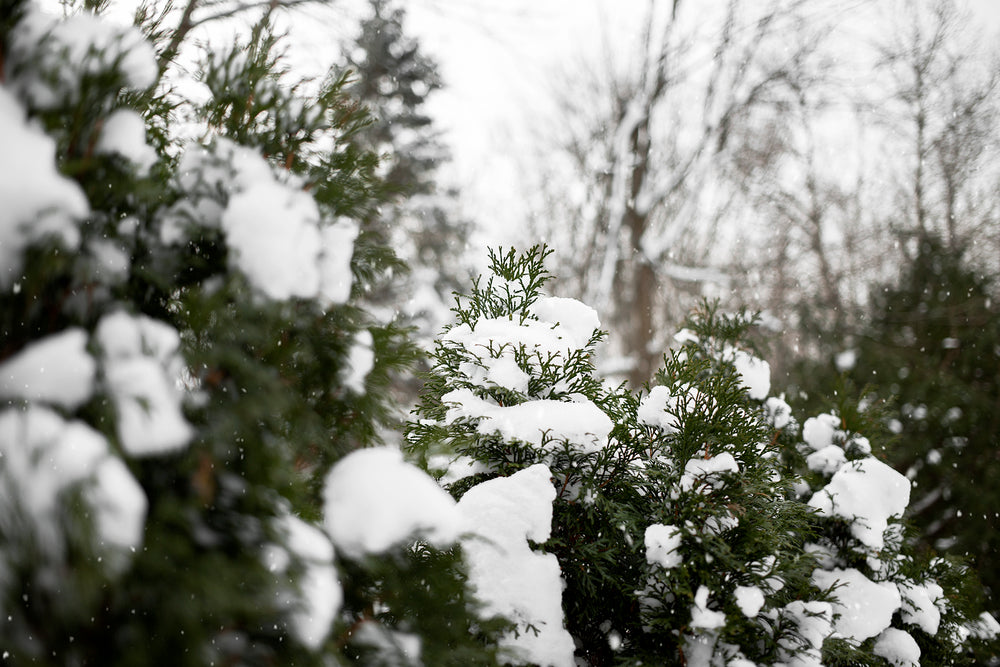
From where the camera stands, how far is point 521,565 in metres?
1.54

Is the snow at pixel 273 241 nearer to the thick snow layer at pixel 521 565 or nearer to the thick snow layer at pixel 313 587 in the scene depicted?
the thick snow layer at pixel 313 587

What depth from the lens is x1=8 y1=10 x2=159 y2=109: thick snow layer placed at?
36.9 inches

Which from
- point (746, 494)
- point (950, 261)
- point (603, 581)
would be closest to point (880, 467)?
point (746, 494)

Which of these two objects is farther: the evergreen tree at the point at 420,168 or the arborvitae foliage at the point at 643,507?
the evergreen tree at the point at 420,168

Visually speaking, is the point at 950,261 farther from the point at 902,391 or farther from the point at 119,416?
Answer: the point at 119,416

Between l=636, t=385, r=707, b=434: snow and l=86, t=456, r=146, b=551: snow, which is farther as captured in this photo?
l=636, t=385, r=707, b=434: snow

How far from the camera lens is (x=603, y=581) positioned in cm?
181

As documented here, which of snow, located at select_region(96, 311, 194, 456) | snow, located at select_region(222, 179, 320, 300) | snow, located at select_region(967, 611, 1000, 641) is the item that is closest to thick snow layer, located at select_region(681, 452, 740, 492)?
snow, located at select_region(222, 179, 320, 300)

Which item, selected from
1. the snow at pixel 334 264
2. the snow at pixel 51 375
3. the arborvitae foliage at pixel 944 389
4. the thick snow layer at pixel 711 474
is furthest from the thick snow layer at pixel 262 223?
the arborvitae foliage at pixel 944 389

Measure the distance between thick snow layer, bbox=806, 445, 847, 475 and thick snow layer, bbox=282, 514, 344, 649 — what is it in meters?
2.49

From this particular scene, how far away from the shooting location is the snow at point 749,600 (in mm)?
1524

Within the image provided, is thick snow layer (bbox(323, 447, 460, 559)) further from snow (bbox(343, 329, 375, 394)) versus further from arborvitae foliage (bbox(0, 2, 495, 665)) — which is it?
snow (bbox(343, 329, 375, 394))

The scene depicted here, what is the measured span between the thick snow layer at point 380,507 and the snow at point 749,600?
1.01 meters

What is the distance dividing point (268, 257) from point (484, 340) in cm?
97
